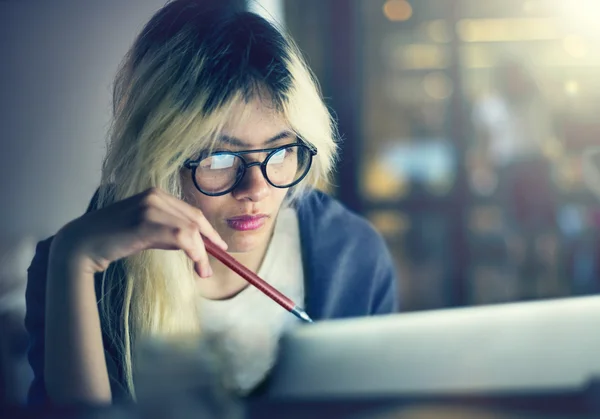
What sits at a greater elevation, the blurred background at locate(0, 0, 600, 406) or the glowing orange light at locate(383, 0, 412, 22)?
the glowing orange light at locate(383, 0, 412, 22)

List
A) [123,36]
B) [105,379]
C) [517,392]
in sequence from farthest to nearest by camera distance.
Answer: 1. [123,36]
2. [105,379]
3. [517,392]

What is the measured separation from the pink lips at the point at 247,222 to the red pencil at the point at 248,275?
0.34ft

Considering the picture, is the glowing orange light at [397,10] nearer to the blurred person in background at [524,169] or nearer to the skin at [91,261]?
the blurred person in background at [524,169]

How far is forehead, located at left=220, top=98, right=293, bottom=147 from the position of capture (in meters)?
0.67

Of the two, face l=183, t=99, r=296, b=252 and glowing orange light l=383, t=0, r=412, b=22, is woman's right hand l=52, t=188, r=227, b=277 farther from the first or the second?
glowing orange light l=383, t=0, r=412, b=22

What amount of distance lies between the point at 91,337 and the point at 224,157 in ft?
0.75

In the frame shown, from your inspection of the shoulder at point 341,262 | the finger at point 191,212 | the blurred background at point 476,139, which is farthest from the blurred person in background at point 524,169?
the finger at point 191,212

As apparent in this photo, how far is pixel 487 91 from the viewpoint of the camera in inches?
103

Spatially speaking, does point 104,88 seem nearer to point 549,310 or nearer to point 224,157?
point 224,157

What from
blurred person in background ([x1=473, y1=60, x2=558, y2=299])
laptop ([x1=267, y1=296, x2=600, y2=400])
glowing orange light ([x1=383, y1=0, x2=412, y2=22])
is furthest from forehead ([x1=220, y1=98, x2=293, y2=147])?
glowing orange light ([x1=383, y1=0, x2=412, y2=22])

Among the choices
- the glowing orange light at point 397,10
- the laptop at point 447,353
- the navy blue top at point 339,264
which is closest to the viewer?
the laptop at point 447,353

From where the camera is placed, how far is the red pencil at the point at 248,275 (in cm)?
57

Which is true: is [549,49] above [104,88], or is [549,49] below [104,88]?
above

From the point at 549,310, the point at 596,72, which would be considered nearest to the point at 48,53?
the point at 549,310
